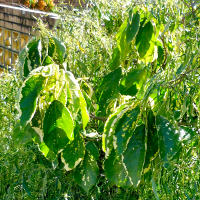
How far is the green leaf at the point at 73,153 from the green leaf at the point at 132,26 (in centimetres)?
35

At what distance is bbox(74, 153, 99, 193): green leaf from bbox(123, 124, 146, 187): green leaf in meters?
0.32

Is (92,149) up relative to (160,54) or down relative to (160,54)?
down

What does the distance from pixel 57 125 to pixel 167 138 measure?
Result: 0.30 m

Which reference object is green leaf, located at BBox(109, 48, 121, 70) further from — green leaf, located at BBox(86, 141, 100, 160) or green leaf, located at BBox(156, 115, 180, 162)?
green leaf, located at BBox(156, 115, 180, 162)

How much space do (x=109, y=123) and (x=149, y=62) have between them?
0.34 meters

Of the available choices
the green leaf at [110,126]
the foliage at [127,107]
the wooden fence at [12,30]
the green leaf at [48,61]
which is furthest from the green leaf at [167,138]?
the wooden fence at [12,30]

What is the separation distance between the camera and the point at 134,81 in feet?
4.64

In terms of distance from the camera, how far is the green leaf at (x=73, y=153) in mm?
1407

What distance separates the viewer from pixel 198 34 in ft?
4.62

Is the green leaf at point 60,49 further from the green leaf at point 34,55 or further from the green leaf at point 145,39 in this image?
the green leaf at point 145,39

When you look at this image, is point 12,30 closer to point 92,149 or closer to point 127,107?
point 92,149

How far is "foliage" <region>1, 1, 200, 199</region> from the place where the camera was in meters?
1.20

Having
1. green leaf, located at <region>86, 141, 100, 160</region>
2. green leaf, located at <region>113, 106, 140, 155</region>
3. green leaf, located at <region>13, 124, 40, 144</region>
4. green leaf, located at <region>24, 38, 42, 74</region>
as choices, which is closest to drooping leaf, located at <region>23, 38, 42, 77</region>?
green leaf, located at <region>24, 38, 42, 74</region>

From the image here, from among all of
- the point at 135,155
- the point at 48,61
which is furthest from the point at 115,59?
the point at 135,155
